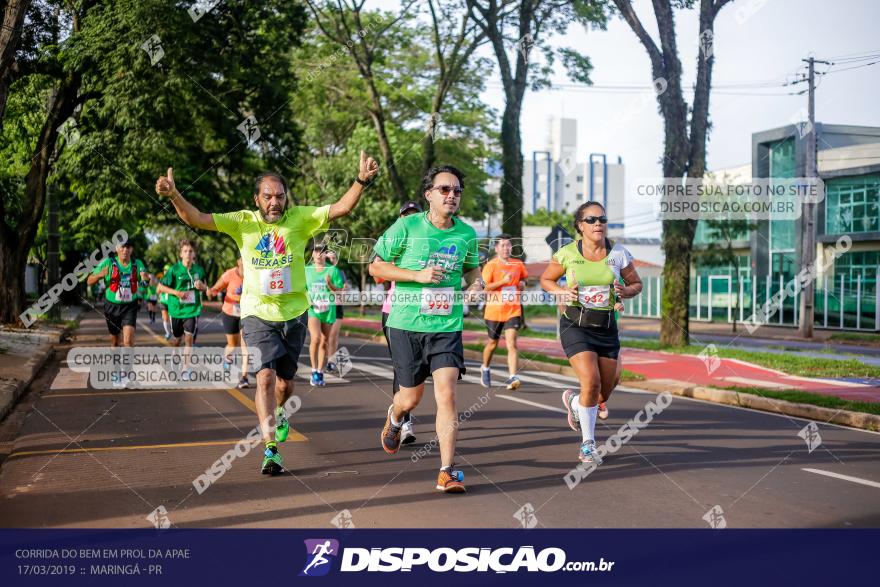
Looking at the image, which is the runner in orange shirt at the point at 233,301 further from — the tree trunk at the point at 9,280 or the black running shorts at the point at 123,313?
the tree trunk at the point at 9,280

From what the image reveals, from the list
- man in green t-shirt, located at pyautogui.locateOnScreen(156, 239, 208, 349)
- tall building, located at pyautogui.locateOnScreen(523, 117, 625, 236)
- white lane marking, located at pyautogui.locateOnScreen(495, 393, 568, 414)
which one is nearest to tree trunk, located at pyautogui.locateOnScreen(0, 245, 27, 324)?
man in green t-shirt, located at pyautogui.locateOnScreen(156, 239, 208, 349)

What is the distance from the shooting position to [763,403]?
36.0ft

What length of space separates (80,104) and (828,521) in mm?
22712

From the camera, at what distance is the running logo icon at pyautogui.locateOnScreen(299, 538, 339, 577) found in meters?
4.15

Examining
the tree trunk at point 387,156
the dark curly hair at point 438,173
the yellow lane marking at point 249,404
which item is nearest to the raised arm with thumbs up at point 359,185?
the dark curly hair at point 438,173

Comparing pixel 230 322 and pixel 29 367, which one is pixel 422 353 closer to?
pixel 230 322

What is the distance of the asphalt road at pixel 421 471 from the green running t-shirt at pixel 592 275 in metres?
1.29

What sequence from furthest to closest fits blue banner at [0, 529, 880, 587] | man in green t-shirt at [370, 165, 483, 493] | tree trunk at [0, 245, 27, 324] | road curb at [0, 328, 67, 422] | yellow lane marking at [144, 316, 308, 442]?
tree trunk at [0, 245, 27, 324], road curb at [0, 328, 67, 422], yellow lane marking at [144, 316, 308, 442], man in green t-shirt at [370, 165, 483, 493], blue banner at [0, 529, 880, 587]

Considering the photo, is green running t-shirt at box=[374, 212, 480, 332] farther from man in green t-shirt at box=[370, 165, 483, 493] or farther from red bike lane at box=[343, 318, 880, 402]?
red bike lane at box=[343, 318, 880, 402]

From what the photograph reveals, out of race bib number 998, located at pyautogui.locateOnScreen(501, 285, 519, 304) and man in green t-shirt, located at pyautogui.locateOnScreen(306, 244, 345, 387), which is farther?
man in green t-shirt, located at pyautogui.locateOnScreen(306, 244, 345, 387)

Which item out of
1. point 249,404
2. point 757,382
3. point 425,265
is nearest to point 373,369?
point 249,404

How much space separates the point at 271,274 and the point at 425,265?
1247mm

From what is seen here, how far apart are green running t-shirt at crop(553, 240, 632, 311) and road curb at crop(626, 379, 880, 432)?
4146mm

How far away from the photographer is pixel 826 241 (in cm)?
3491
